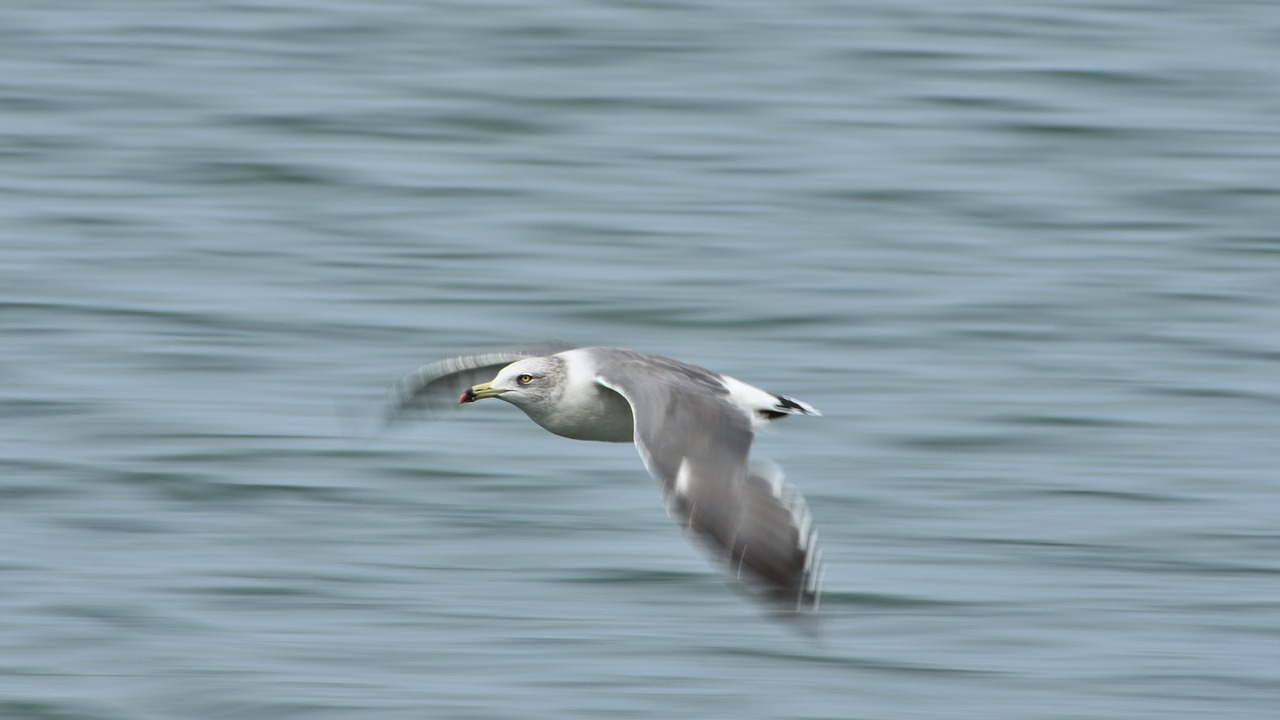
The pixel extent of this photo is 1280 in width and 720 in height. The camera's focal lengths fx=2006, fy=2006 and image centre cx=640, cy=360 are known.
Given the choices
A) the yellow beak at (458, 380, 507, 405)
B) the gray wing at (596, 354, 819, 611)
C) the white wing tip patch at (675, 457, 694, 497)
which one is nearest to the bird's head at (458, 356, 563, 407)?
the yellow beak at (458, 380, 507, 405)

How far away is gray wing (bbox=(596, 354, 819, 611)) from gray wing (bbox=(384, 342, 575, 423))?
103 cm

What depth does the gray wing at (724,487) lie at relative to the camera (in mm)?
5113

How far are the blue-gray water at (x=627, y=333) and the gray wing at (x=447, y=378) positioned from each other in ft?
1.62

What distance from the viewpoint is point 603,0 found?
49.9ft

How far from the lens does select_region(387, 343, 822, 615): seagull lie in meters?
5.15

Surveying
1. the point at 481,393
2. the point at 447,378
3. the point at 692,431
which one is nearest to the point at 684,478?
the point at 692,431

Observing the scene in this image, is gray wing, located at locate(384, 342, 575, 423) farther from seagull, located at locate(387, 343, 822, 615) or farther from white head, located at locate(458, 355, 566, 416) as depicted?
white head, located at locate(458, 355, 566, 416)

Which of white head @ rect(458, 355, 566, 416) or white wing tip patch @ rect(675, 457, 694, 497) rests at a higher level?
white head @ rect(458, 355, 566, 416)

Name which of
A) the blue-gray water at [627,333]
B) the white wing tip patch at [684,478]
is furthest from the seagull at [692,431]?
the blue-gray water at [627,333]

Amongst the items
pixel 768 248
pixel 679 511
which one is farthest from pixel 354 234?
pixel 679 511

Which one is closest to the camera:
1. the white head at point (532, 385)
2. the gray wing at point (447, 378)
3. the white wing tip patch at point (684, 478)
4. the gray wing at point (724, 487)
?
the gray wing at point (724, 487)

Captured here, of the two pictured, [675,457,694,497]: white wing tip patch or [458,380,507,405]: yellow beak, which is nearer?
[675,457,694,497]: white wing tip patch

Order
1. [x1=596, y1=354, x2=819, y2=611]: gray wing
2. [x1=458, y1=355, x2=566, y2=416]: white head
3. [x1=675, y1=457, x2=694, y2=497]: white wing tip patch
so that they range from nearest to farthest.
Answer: [x1=596, y1=354, x2=819, y2=611]: gray wing < [x1=675, y1=457, x2=694, y2=497]: white wing tip patch < [x1=458, y1=355, x2=566, y2=416]: white head

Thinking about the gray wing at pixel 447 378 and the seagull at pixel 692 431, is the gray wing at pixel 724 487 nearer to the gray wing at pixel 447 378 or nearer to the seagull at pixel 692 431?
the seagull at pixel 692 431
